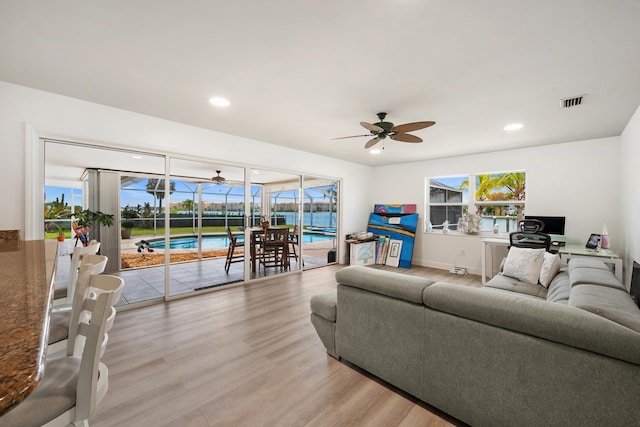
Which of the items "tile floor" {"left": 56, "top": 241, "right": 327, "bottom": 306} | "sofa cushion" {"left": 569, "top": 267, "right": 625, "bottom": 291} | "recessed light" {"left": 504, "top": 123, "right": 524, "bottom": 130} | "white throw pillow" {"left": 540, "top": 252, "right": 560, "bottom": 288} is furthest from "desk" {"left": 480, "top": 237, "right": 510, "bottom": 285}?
"tile floor" {"left": 56, "top": 241, "right": 327, "bottom": 306}

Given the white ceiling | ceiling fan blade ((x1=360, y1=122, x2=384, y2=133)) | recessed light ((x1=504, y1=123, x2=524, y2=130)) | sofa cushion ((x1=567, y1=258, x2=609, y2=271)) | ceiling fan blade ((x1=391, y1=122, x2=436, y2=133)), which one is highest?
the white ceiling

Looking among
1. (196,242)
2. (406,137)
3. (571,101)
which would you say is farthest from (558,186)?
(196,242)

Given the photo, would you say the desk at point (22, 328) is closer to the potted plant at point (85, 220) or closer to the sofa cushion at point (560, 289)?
the sofa cushion at point (560, 289)

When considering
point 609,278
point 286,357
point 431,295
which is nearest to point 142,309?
point 286,357

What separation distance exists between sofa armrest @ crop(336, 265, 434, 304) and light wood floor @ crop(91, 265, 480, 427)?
702mm

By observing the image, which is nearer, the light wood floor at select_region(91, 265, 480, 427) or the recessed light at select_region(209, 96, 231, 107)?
the light wood floor at select_region(91, 265, 480, 427)

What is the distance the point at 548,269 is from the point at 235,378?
10.7 feet

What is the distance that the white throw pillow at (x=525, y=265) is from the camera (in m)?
3.00

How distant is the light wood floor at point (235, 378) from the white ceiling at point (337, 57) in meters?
2.44

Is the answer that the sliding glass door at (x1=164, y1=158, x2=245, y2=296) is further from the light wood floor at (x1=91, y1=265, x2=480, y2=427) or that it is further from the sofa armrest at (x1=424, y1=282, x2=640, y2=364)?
the sofa armrest at (x1=424, y1=282, x2=640, y2=364)

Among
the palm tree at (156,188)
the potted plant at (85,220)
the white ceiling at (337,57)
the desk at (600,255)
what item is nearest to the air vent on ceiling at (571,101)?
the white ceiling at (337,57)

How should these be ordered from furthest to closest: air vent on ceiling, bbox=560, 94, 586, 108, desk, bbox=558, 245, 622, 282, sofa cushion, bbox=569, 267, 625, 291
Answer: desk, bbox=558, 245, 622, 282
air vent on ceiling, bbox=560, 94, 586, 108
sofa cushion, bbox=569, 267, 625, 291

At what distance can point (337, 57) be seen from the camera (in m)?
2.11

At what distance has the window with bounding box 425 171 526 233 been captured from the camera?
201 inches
